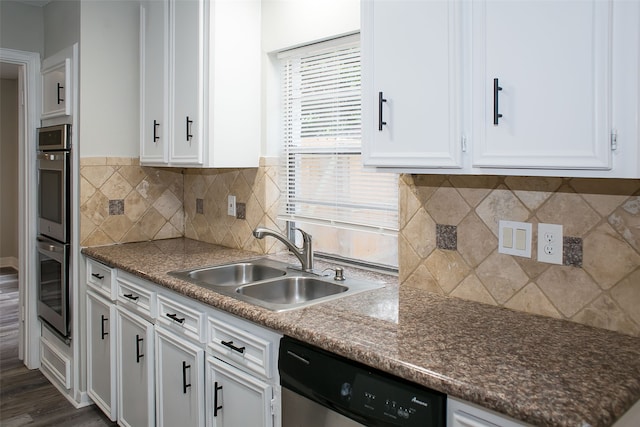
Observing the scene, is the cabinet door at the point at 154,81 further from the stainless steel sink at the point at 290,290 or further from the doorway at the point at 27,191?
the stainless steel sink at the point at 290,290

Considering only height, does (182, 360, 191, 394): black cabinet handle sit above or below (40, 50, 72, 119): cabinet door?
below

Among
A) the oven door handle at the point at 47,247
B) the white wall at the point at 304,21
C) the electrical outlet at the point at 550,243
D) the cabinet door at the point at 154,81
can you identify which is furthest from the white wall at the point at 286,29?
the oven door handle at the point at 47,247

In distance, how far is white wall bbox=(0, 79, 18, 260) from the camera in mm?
6773

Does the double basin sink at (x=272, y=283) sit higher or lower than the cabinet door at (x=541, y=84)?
lower

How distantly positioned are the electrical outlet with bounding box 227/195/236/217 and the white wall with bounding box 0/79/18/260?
16.8 feet

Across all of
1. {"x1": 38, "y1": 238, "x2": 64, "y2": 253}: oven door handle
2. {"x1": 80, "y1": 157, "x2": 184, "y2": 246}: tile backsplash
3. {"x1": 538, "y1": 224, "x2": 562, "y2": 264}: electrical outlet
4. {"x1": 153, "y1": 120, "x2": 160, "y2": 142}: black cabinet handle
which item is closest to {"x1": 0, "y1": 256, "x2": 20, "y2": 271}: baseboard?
{"x1": 38, "y1": 238, "x2": 64, "y2": 253}: oven door handle

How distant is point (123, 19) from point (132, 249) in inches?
53.0

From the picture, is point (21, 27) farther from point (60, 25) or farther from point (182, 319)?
point (182, 319)

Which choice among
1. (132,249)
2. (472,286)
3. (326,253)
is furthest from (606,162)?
(132,249)

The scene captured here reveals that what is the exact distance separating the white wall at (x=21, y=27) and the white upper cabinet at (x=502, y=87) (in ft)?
8.35

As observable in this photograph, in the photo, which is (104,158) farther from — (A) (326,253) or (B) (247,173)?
(A) (326,253)

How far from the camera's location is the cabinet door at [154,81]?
2.83 metres

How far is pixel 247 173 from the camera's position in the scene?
296 cm

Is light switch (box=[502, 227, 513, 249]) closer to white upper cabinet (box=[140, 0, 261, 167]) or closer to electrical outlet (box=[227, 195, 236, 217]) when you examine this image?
white upper cabinet (box=[140, 0, 261, 167])
